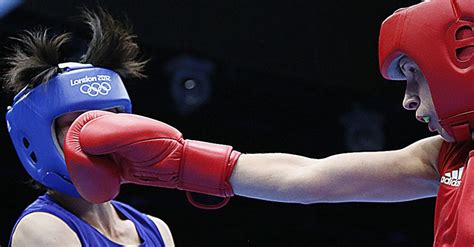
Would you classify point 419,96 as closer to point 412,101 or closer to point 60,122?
point 412,101

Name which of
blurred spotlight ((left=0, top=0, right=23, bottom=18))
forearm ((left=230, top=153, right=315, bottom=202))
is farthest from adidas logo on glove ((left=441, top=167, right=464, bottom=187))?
blurred spotlight ((left=0, top=0, right=23, bottom=18))

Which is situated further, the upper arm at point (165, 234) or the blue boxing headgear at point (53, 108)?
the upper arm at point (165, 234)

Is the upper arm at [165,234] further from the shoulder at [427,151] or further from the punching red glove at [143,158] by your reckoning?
the shoulder at [427,151]

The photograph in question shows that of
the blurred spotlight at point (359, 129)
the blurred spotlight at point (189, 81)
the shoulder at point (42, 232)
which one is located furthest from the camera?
the blurred spotlight at point (359, 129)

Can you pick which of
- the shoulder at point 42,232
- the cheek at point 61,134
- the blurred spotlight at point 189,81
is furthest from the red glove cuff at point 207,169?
the blurred spotlight at point 189,81

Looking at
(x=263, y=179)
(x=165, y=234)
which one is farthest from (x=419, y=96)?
(x=165, y=234)

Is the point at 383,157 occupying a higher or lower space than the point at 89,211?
higher

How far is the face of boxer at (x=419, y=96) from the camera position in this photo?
5.02ft

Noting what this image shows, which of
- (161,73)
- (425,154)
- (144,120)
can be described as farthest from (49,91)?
(161,73)

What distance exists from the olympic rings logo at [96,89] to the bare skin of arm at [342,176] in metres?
0.71

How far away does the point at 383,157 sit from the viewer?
1.65 m

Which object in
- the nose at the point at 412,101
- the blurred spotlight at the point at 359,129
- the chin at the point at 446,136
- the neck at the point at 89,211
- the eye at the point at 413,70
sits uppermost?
the eye at the point at 413,70

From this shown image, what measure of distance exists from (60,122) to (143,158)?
2.27 ft

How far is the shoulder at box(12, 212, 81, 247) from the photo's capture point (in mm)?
2021
